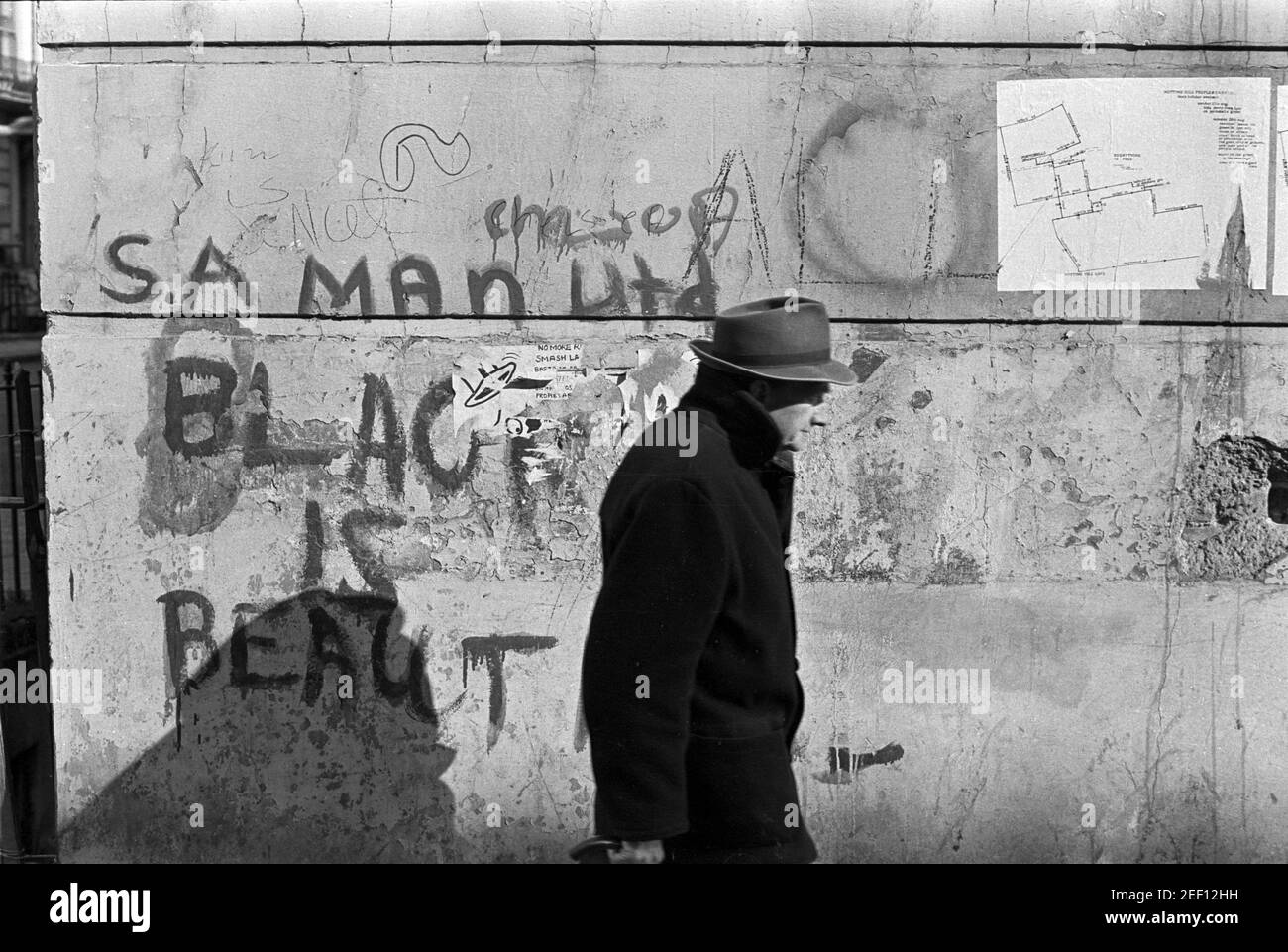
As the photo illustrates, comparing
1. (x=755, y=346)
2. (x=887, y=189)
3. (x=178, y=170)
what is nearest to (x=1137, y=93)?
(x=887, y=189)

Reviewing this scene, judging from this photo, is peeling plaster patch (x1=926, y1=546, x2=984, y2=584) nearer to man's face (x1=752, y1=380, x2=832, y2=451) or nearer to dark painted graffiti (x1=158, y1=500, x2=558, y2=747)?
man's face (x1=752, y1=380, x2=832, y2=451)

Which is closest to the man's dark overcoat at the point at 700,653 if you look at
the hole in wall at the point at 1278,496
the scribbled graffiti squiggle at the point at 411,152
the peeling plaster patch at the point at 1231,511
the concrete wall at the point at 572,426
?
the concrete wall at the point at 572,426

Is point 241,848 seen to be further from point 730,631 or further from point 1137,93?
point 1137,93

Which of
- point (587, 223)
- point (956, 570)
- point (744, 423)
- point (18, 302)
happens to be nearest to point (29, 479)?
point (587, 223)

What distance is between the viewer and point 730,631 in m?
3.05

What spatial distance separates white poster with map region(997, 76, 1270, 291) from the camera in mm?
4207

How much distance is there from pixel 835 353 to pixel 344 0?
224 centimetres

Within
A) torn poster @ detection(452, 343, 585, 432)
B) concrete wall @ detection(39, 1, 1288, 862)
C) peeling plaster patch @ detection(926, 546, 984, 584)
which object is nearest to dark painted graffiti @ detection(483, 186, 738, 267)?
concrete wall @ detection(39, 1, 1288, 862)

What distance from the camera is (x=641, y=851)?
Answer: 2846mm

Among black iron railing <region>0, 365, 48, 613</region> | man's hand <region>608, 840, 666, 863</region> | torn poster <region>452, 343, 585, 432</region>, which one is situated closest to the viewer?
man's hand <region>608, 840, 666, 863</region>

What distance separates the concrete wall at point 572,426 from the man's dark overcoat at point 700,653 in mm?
1176

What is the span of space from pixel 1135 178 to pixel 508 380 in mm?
2422

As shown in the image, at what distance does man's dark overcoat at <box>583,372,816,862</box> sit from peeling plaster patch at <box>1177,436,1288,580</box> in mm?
1951

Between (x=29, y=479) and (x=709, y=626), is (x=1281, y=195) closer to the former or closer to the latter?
(x=709, y=626)
